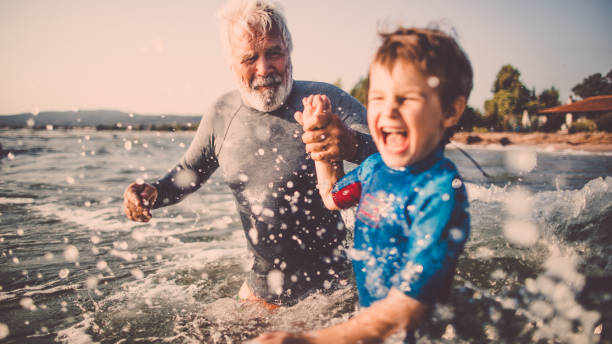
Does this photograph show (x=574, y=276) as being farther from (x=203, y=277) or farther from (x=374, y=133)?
(x=203, y=277)

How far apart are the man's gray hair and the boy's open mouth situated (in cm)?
159

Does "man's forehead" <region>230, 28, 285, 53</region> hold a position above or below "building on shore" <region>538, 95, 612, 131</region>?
below

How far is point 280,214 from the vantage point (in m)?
2.64

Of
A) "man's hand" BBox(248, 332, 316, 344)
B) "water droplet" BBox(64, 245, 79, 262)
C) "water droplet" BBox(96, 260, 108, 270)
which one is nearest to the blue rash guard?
"man's hand" BBox(248, 332, 316, 344)

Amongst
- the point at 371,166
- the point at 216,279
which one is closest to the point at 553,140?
the point at 216,279

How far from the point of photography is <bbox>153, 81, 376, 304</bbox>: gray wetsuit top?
2.58 meters

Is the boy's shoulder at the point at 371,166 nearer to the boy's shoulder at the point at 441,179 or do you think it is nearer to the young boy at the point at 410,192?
the young boy at the point at 410,192

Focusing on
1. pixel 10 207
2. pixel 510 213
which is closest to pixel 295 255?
pixel 510 213

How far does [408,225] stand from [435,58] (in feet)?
2.16

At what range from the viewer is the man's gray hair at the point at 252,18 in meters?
2.47

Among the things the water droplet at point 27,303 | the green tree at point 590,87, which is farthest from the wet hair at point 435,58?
the green tree at point 590,87

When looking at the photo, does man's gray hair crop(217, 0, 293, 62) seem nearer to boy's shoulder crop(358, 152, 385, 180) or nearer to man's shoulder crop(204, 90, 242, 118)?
man's shoulder crop(204, 90, 242, 118)

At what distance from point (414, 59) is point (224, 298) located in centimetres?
305

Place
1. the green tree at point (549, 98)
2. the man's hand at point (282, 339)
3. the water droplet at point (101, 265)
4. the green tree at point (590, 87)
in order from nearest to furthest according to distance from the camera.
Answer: the man's hand at point (282, 339) → the water droplet at point (101, 265) → the green tree at point (549, 98) → the green tree at point (590, 87)
